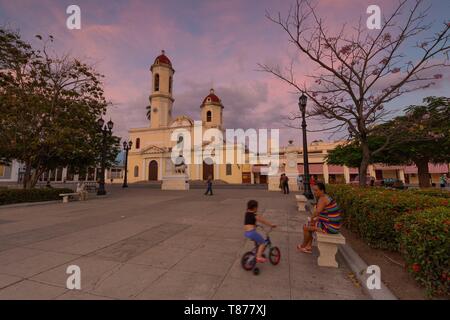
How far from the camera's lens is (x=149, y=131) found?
4628 cm

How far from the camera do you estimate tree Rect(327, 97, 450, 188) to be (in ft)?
23.2

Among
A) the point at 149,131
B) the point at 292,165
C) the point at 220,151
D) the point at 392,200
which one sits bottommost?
the point at 392,200

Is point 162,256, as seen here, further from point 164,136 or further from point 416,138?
point 164,136

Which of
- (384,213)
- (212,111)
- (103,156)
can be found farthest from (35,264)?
(212,111)

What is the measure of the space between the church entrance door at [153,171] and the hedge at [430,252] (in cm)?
4281

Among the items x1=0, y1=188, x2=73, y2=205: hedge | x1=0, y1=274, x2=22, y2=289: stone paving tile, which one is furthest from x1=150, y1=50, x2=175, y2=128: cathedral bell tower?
x1=0, y1=274, x2=22, y2=289: stone paving tile

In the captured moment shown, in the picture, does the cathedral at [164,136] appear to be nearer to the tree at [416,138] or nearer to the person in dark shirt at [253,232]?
the tree at [416,138]

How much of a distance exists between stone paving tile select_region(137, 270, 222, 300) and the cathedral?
36.3 m

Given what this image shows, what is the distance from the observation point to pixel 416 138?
7270mm

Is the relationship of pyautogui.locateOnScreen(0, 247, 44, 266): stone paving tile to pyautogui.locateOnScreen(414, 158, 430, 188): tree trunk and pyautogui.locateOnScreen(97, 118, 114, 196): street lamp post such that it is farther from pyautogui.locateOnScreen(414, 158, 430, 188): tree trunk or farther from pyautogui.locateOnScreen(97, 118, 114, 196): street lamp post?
pyautogui.locateOnScreen(414, 158, 430, 188): tree trunk
